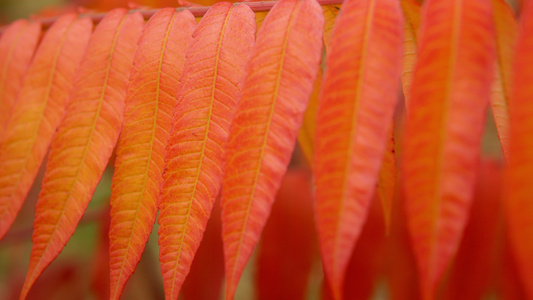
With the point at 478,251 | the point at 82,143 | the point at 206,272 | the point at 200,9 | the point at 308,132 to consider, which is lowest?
the point at 206,272

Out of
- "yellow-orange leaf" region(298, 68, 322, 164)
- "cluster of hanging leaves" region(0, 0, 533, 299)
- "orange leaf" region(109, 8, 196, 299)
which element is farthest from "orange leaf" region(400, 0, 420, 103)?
"orange leaf" region(109, 8, 196, 299)

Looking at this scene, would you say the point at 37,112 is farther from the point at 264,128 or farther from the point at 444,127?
the point at 444,127

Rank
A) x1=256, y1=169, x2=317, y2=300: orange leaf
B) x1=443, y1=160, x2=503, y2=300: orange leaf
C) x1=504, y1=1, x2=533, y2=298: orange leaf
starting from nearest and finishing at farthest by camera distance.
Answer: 1. x1=504, y1=1, x2=533, y2=298: orange leaf
2. x1=443, y1=160, x2=503, y2=300: orange leaf
3. x1=256, y1=169, x2=317, y2=300: orange leaf

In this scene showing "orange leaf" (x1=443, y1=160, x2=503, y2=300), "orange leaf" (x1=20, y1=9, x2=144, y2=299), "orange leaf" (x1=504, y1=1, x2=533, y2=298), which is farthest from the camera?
"orange leaf" (x1=443, y1=160, x2=503, y2=300)

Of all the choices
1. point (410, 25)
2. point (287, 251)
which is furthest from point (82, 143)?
point (287, 251)

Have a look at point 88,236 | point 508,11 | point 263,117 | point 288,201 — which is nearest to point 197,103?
point 263,117

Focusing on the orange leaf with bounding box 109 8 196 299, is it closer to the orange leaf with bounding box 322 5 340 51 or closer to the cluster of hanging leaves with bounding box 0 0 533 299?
the cluster of hanging leaves with bounding box 0 0 533 299

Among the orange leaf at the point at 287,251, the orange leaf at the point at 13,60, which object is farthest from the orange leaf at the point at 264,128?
the orange leaf at the point at 287,251
